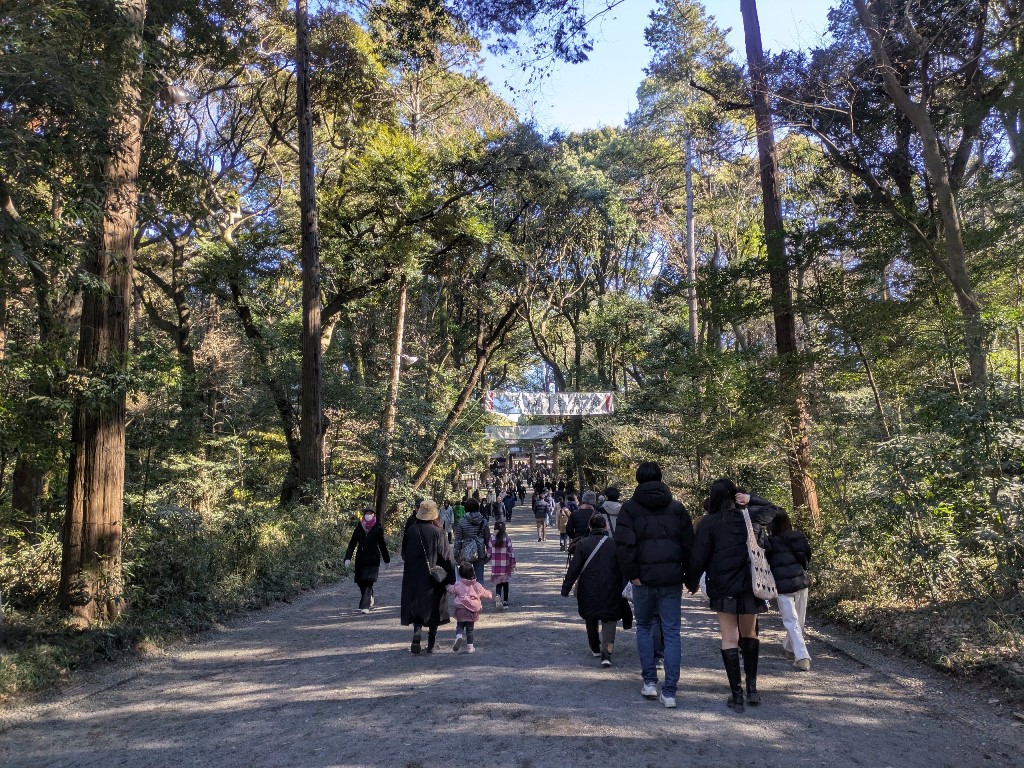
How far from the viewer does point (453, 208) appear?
751 inches

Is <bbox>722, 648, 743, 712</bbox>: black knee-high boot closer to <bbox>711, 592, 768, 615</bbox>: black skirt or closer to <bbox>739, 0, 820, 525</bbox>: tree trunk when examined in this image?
<bbox>711, 592, 768, 615</bbox>: black skirt

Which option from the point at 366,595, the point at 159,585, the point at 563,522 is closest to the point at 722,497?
the point at 366,595

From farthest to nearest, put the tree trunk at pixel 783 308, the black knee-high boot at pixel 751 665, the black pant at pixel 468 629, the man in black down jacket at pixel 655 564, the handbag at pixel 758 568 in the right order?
the tree trunk at pixel 783 308, the black pant at pixel 468 629, the man in black down jacket at pixel 655 564, the black knee-high boot at pixel 751 665, the handbag at pixel 758 568

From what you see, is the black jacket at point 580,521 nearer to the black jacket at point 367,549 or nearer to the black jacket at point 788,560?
the black jacket at point 367,549

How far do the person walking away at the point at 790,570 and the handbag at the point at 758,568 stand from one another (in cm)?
62

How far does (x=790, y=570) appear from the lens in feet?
18.7

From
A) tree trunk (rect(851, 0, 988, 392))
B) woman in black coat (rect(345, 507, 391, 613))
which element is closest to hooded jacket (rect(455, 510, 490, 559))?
woman in black coat (rect(345, 507, 391, 613))

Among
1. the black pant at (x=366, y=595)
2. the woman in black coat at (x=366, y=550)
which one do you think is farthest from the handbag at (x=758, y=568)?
the black pant at (x=366, y=595)

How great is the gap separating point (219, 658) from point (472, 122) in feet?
67.3

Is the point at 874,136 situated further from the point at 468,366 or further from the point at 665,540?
the point at 468,366

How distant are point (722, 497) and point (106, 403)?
6.78 m

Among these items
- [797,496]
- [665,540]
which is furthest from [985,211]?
[665,540]

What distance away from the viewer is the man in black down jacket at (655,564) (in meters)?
5.00

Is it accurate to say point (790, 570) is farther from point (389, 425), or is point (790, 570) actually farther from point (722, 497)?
point (389, 425)
